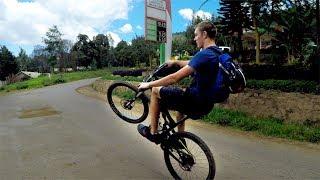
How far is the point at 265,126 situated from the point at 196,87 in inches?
265

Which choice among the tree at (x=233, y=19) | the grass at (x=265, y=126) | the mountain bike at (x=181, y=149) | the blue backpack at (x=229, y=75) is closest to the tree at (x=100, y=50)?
the tree at (x=233, y=19)

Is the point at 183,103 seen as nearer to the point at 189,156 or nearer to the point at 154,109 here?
the point at 154,109

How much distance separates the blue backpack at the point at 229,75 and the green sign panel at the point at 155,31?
10354mm

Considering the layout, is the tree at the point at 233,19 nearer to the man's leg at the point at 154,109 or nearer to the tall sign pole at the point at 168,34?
the tall sign pole at the point at 168,34

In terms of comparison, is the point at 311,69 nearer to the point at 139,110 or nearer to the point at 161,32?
the point at 161,32

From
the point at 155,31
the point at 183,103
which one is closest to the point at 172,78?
the point at 183,103

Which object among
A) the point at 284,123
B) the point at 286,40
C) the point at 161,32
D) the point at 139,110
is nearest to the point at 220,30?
the point at 286,40

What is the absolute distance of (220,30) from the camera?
1731 inches

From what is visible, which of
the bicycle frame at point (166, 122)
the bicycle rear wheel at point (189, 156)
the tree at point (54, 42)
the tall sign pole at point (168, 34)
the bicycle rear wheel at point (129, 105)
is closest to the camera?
the bicycle rear wheel at point (189, 156)

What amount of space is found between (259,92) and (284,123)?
1.58 m

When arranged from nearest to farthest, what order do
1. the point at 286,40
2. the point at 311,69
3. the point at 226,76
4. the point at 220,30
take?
the point at 226,76, the point at 311,69, the point at 286,40, the point at 220,30

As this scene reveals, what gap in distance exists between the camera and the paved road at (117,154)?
286 inches

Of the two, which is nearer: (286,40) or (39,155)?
(39,155)

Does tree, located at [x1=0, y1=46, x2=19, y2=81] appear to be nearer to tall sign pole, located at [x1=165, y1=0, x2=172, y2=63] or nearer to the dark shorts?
tall sign pole, located at [x1=165, y1=0, x2=172, y2=63]
